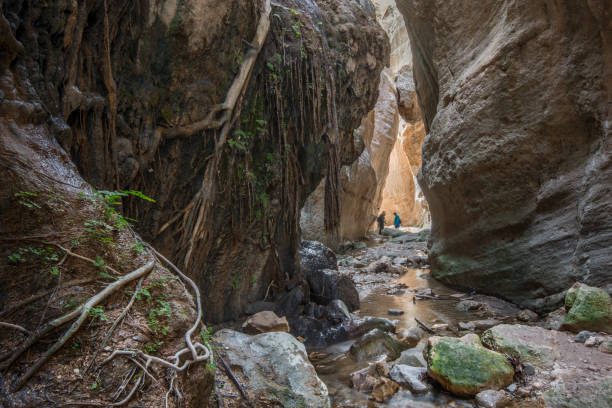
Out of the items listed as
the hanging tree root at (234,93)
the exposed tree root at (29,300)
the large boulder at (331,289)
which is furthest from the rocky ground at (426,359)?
the hanging tree root at (234,93)

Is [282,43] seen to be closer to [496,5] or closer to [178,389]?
[496,5]

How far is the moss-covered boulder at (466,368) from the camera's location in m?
2.99

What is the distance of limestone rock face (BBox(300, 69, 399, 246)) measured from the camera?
14000mm

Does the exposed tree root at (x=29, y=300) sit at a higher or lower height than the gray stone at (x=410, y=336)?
higher

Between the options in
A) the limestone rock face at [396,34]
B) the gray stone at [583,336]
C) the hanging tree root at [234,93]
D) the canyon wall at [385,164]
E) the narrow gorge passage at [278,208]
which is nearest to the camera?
the narrow gorge passage at [278,208]

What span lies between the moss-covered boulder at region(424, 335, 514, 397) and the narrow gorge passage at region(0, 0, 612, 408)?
2 centimetres

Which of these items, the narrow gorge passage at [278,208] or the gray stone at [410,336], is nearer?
the narrow gorge passage at [278,208]

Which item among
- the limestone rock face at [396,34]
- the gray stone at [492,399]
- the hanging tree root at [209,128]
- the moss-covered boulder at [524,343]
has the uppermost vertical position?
the limestone rock face at [396,34]

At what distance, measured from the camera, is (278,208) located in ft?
18.8

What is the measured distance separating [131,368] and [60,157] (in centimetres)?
148

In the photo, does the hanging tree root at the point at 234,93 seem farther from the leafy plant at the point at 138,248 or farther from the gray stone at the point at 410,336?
the gray stone at the point at 410,336

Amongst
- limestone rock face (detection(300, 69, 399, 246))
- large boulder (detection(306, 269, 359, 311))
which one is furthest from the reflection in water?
limestone rock face (detection(300, 69, 399, 246))

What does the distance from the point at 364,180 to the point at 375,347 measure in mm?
14097

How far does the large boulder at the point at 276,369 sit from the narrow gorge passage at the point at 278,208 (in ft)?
0.06
